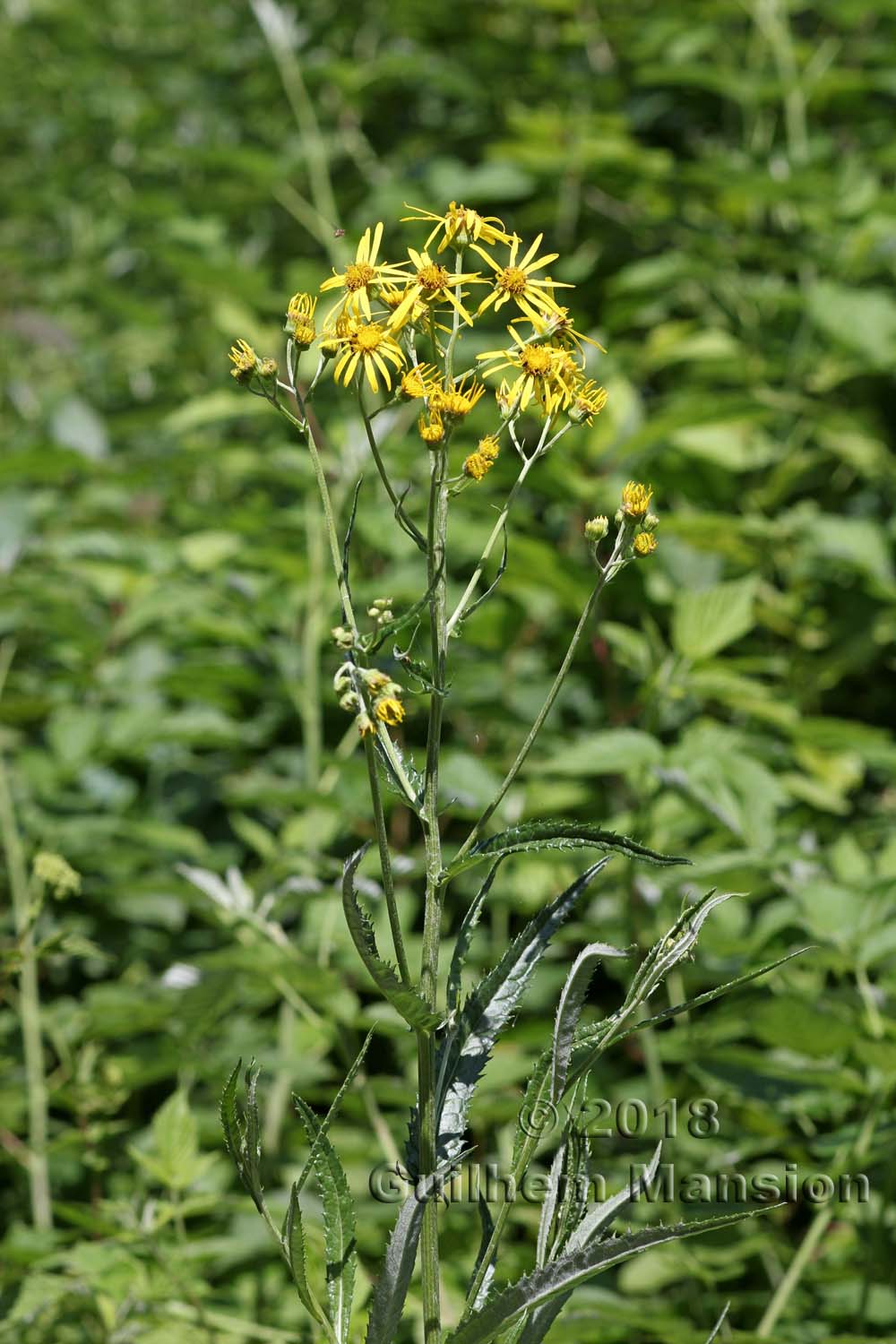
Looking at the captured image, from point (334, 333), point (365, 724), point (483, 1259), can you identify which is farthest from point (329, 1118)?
point (334, 333)

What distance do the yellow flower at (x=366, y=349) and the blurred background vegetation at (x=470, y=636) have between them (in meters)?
0.73

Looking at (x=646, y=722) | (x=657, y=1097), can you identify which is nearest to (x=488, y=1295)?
(x=657, y=1097)

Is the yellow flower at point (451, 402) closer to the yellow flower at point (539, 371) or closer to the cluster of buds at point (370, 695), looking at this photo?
the yellow flower at point (539, 371)

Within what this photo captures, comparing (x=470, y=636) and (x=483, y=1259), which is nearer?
(x=483, y=1259)

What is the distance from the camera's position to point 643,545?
0.96m

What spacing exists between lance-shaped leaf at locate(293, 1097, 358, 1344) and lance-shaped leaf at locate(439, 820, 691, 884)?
255mm

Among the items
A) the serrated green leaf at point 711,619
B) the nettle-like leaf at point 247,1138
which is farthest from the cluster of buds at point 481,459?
the serrated green leaf at point 711,619

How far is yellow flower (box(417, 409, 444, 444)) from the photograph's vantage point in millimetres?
911

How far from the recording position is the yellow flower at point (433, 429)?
0.91 metres

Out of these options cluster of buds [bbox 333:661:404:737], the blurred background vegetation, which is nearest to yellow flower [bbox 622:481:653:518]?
cluster of buds [bbox 333:661:404:737]

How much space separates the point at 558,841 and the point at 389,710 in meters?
0.15

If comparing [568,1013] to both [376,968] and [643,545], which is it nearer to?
[376,968]

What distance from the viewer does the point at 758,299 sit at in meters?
2.66

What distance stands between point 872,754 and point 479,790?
637mm
